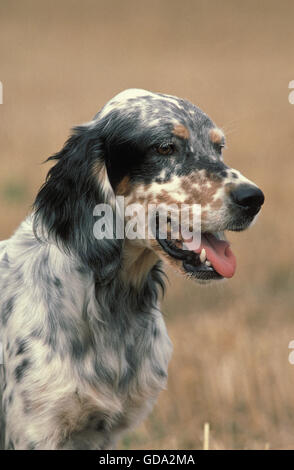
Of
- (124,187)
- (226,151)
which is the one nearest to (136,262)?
(124,187)

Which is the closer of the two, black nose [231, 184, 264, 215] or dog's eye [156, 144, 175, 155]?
black nose [231, 184, 264, 215]

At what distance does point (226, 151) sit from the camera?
950 centimetres

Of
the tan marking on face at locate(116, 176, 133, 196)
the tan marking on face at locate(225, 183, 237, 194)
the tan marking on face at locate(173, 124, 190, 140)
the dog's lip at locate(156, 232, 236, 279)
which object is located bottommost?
the dog's lip at locate(156, 232, 236, 279)

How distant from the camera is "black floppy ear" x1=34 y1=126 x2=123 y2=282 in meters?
3.28

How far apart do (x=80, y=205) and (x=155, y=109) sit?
0.51 metres

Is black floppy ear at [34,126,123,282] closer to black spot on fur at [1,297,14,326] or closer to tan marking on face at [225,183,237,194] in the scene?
black spot on fur at [1,297,14,326]

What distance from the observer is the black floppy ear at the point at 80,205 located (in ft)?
10.8

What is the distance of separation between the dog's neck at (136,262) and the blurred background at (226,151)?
789 mm

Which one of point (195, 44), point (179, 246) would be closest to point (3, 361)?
point (179, 246)

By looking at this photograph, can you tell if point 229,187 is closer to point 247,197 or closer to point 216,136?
point 247,197

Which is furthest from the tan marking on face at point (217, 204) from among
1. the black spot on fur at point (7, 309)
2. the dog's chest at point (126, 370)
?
the black spot on fur at point (7, 309)

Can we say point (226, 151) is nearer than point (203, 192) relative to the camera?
No

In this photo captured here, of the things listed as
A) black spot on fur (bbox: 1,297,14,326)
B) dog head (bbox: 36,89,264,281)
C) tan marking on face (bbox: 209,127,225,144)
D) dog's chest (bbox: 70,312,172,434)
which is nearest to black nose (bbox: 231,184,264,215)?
dog head (bbox: 36,89,264,281)

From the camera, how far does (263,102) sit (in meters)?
11.5
